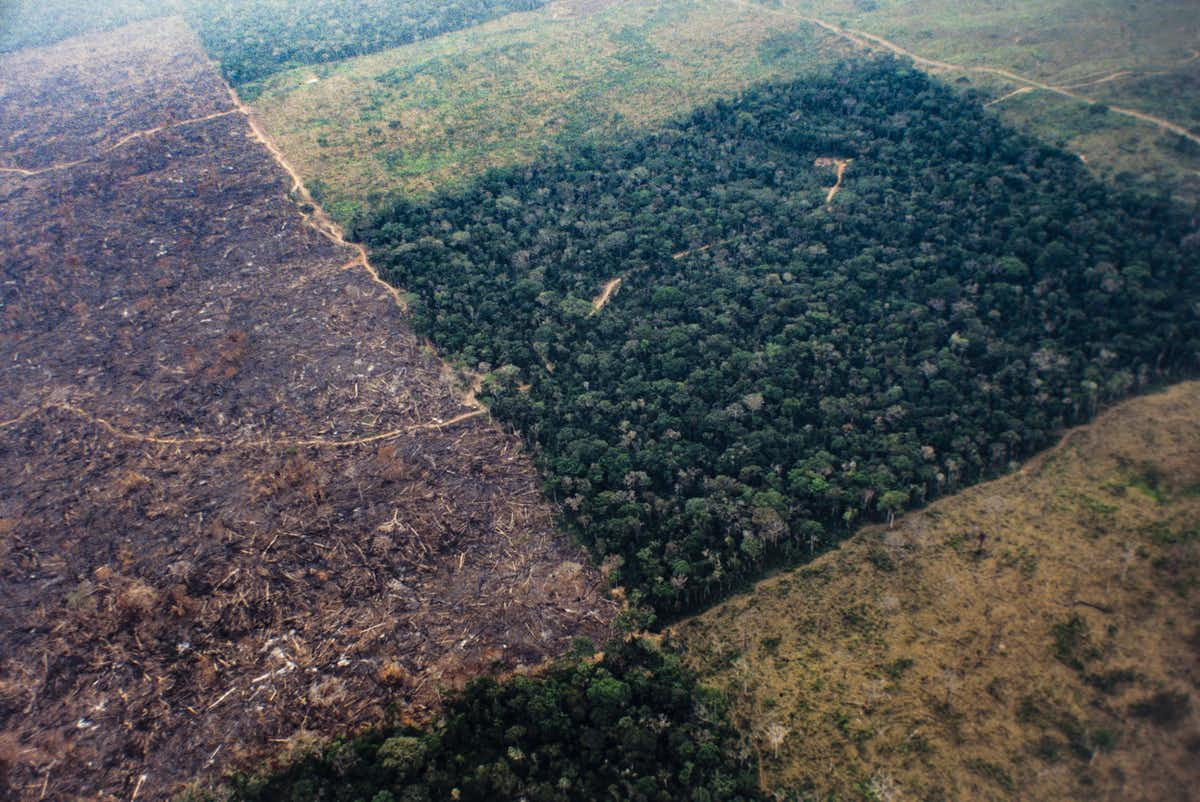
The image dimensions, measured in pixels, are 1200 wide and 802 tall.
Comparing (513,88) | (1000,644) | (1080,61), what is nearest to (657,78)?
(513,88)

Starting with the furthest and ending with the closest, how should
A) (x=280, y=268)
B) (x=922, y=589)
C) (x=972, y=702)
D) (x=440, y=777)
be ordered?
(x=280, y=268) < (x=922, y=589) < (x=972, y=702) < (x=440, y=777)

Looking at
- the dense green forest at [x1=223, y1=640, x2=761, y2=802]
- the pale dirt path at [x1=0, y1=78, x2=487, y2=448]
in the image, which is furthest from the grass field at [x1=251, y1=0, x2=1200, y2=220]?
the dense green forest at [x1=223, y1=640, x2=761, y2=802]

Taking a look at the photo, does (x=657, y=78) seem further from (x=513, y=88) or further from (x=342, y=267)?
(x=342, y=267)

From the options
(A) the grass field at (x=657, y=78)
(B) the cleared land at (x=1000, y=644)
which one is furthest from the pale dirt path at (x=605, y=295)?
(B) the cleared land at (x=1000, y=644)

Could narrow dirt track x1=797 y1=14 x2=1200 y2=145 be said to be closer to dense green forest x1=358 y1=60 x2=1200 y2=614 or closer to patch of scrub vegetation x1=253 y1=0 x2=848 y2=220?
patch of scrub vegetation x1=253 y1=0 x2=848 y2=220

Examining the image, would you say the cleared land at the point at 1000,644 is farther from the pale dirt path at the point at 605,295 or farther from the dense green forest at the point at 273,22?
the dense green forest at the point at 273,22

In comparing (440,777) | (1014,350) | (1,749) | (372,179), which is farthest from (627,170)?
(1,749)

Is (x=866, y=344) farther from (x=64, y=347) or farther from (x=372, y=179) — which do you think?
(x=64, y=347)
